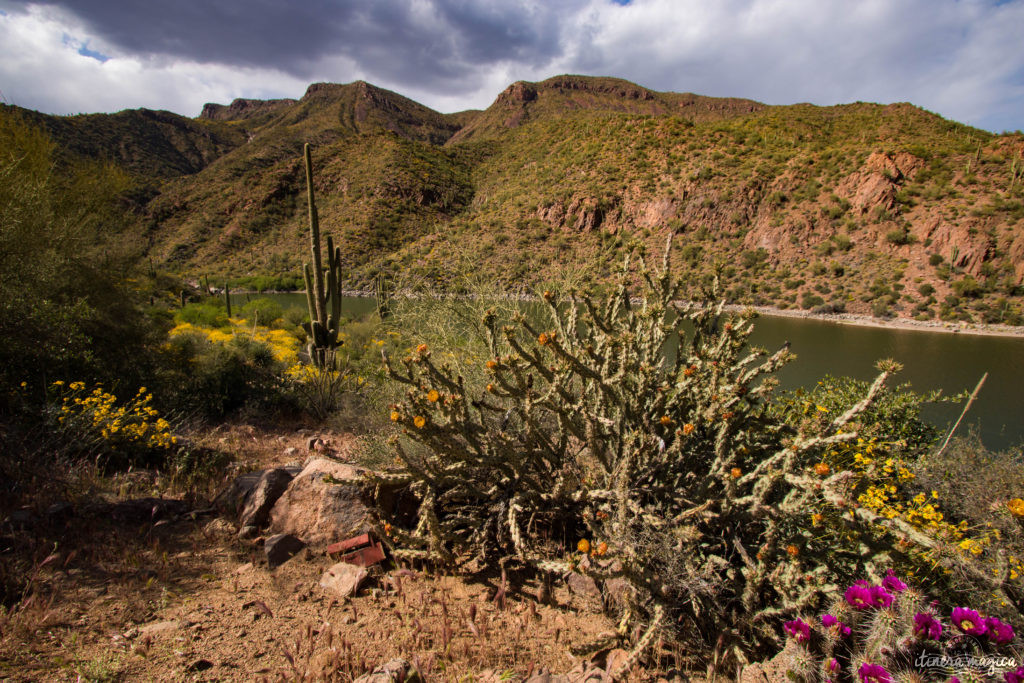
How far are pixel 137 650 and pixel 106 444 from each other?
121 inches

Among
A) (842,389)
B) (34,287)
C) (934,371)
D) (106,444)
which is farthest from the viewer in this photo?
(934,371)

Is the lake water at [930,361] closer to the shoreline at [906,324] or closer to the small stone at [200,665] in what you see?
the shoreline at [906,324]

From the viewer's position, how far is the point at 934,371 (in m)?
16.9

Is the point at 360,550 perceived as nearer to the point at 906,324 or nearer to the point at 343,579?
the point at 343,579

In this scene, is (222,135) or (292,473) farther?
(222,135)

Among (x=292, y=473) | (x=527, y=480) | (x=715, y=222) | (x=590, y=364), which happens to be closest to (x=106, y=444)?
(x=292, y=473)

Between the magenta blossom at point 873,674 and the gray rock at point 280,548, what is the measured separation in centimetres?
304

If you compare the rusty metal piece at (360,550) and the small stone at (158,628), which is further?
the rusty metal piece at (360,550)

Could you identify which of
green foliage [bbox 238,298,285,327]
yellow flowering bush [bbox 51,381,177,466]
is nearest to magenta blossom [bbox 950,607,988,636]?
yellow flowering bush [bbox 51,381,177,466]

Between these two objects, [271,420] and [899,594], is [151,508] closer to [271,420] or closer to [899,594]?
[271,420]

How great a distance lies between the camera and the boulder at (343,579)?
2623mm

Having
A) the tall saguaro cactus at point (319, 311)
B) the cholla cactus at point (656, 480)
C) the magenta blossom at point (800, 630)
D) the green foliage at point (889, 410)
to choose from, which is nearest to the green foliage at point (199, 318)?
the tall saguaro cactus at point (319, 311)

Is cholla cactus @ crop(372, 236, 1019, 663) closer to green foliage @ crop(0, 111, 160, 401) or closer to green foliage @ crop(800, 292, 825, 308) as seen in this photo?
green foliage @ crop(0, 111, 160, 401)

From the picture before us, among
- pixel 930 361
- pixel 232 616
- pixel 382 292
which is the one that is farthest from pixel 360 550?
pixel 930 361
